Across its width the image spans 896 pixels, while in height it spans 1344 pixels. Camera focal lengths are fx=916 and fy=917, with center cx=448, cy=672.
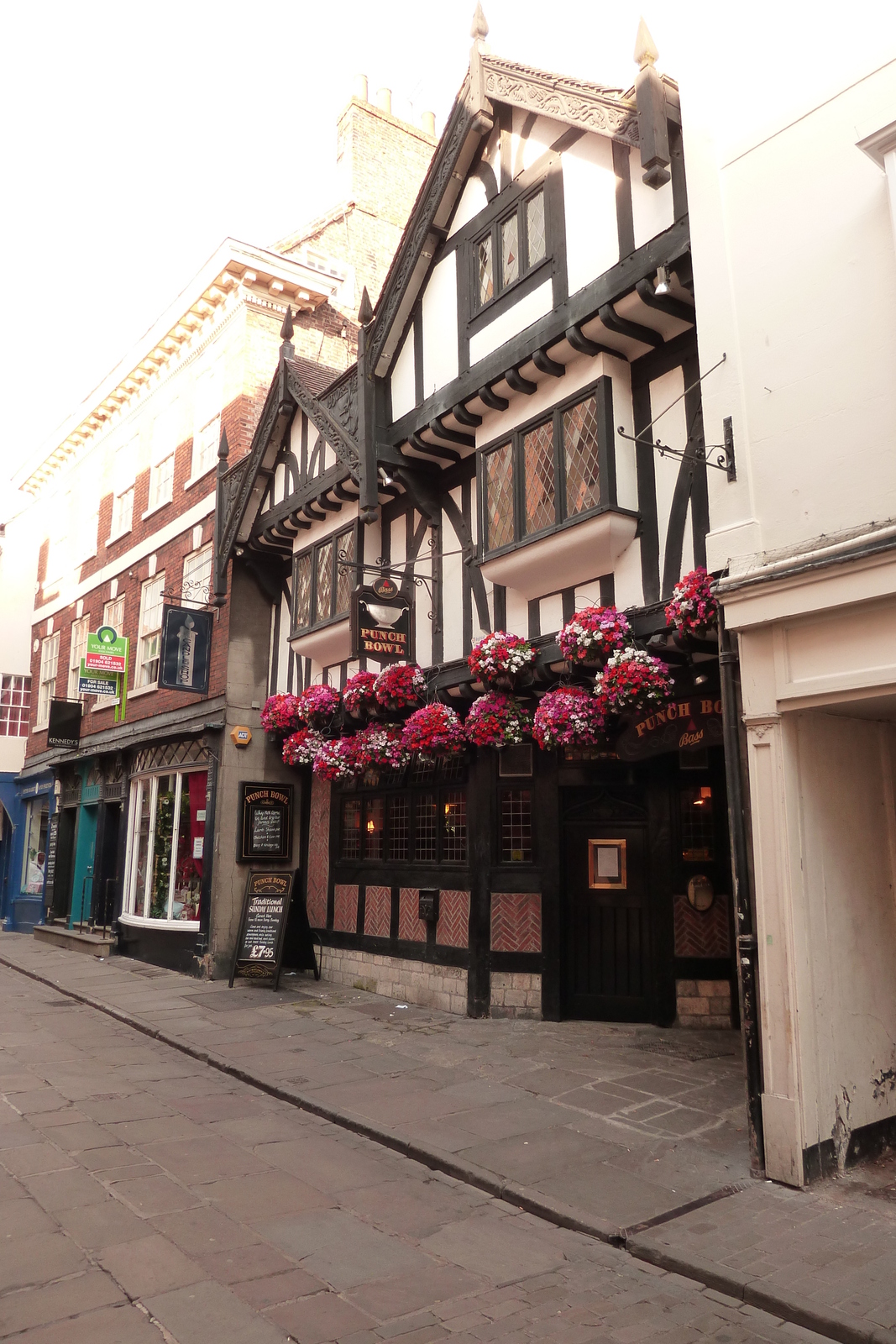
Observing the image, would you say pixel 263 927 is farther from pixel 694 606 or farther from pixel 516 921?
pixel 694 606

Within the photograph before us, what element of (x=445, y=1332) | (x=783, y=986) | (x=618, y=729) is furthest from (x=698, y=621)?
(x=445, y=1332)

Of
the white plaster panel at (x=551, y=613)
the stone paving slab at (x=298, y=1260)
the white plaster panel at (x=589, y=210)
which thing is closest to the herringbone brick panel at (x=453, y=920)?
the white plaster panel at (x=551, y=613)

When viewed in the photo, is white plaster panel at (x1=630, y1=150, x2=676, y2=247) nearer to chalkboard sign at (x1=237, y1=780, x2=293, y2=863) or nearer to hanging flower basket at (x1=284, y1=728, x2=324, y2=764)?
hanging flower basket at (x1=284, y1=728, x2=324, y2=764)

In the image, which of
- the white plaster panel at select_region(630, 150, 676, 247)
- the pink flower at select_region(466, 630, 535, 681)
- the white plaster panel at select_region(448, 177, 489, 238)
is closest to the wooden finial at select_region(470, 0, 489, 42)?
the white plaster panel at select_region(448, 177, 489, 238)

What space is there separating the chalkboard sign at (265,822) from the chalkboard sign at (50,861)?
905 cm

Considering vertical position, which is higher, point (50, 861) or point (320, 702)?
point (320, 702)

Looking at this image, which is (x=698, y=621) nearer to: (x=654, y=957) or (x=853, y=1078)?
(x=853, y=1078)

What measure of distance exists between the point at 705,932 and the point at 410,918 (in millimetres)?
3906

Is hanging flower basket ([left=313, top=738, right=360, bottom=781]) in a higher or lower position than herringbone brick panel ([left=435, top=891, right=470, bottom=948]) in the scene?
higher

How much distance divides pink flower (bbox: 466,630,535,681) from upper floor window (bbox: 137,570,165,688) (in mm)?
9742

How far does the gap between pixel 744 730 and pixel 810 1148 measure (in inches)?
102

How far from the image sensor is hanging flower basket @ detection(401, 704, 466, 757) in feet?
33.6

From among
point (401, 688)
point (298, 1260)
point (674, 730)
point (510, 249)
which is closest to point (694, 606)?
point (674, 730)

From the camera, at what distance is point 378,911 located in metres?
12.3
